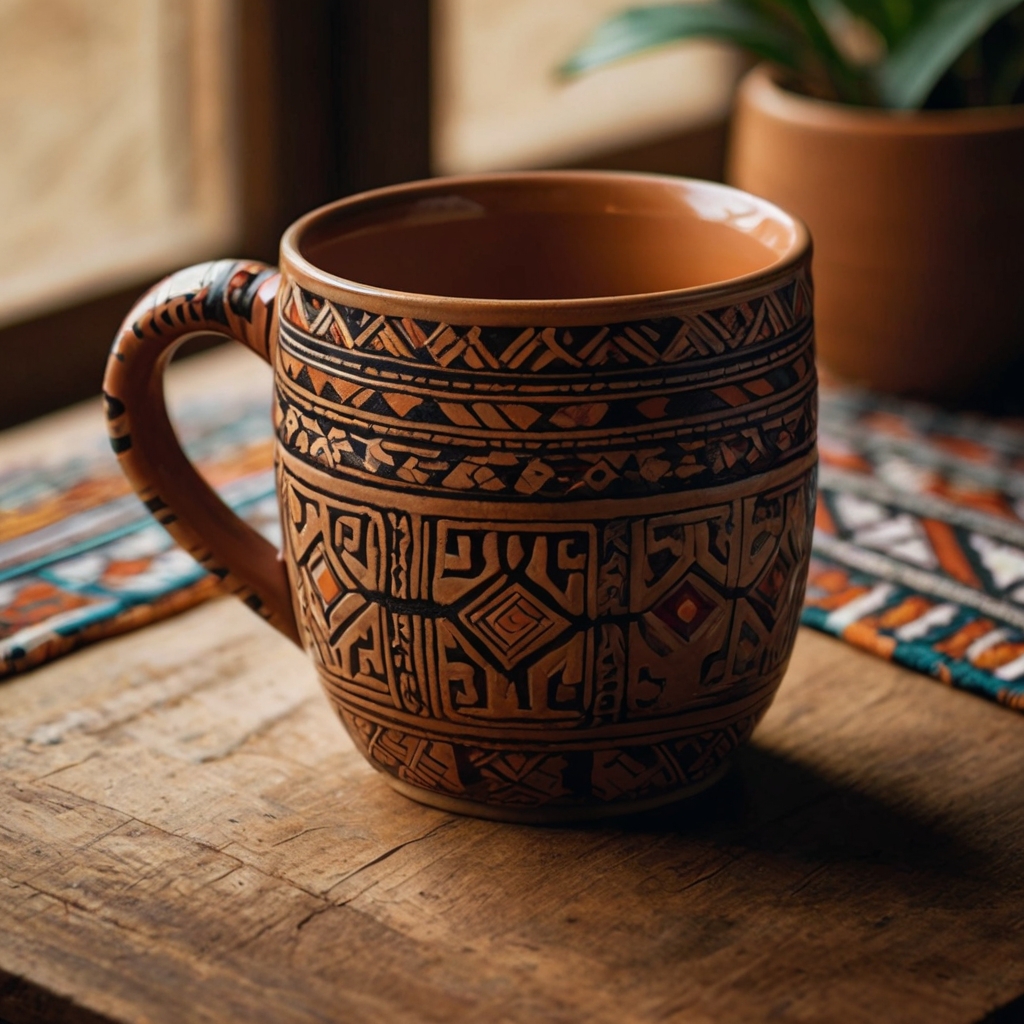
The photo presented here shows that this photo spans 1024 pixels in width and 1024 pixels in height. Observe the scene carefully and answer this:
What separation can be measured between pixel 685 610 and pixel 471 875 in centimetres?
10

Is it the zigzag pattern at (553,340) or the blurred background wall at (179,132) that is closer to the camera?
the zigzag pattern at (553,340)

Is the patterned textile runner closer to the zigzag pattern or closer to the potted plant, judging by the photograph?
the potted plant

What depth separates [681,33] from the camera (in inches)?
33.1

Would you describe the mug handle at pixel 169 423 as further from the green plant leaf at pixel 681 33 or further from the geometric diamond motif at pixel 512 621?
the green plant leaf at pixel 681 33

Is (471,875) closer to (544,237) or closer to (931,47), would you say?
(544,237)

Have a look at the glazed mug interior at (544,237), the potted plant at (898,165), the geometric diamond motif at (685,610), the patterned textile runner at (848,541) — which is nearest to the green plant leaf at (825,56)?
the potted plant at (898,165)

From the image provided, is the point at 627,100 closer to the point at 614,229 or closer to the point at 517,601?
the point at 614,229

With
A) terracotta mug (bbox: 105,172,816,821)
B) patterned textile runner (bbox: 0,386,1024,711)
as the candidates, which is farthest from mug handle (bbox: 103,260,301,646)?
patterned textile runner (bbox: 0,386,1024,711)

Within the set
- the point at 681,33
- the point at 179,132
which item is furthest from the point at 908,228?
the point at 179,132

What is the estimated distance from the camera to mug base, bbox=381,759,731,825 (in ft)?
1.56

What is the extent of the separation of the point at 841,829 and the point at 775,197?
0.45 metres

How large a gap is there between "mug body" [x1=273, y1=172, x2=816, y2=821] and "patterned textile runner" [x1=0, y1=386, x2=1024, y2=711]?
0.14m

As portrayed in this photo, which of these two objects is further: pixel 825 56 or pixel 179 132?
pixel 179 132

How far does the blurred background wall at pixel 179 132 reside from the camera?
35.3 inches
